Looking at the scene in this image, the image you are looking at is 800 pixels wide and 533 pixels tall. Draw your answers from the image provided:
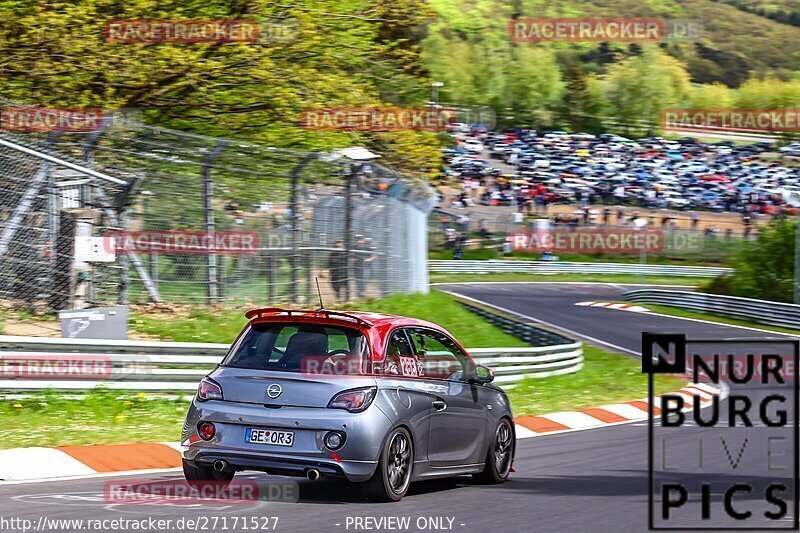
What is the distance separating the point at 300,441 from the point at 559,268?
183 ft

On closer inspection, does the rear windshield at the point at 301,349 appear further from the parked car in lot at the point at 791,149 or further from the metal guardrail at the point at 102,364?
the parked car in lot at the point at 791,149

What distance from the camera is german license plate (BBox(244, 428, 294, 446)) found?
734 centimetres

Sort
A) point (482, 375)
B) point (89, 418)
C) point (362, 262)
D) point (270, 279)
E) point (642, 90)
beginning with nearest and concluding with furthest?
point (482, 375) < point (89, 418) < point (270, 279) < point (362, 262) < point (642, 90)

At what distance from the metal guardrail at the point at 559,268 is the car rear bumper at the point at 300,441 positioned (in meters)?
50.4

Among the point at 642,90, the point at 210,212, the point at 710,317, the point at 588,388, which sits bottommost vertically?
the point at 710,317

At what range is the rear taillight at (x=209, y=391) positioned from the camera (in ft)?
24.9

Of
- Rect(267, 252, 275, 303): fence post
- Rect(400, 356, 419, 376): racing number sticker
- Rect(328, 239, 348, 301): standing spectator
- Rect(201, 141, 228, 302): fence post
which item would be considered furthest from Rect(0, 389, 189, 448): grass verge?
Rect(328, 239, 348, 301): standing spectator

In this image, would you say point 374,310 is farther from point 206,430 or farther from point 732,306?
point 732,306

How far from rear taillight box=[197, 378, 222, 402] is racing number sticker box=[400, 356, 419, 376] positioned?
1263 mm

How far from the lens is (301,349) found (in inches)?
303

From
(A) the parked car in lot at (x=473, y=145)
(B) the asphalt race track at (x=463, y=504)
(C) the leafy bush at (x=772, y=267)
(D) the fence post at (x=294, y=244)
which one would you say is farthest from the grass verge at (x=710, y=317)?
(A) the parked car in lot at (x=473, y=145)

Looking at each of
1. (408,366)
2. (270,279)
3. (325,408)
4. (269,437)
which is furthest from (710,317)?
(269,437)

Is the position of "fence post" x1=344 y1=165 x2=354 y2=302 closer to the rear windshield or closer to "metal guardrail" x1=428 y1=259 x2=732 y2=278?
the rear windshield

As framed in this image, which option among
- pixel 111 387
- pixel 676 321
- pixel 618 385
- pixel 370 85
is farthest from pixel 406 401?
pixel 676 321
